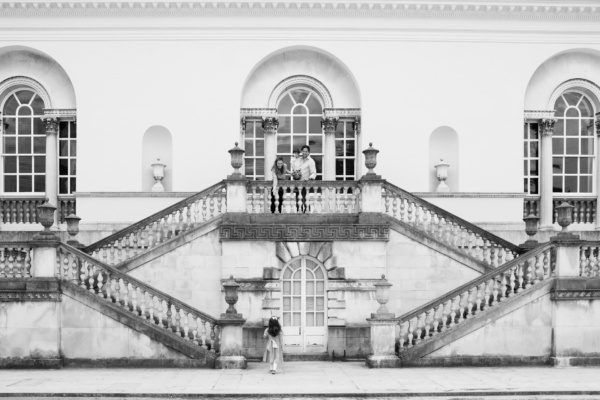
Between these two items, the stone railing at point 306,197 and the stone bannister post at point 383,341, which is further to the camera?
the stone railing at point 306,197

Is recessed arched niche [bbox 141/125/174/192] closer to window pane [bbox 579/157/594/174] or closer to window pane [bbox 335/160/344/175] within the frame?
window pane [bbox 335/160/344/175]

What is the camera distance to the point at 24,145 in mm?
27188

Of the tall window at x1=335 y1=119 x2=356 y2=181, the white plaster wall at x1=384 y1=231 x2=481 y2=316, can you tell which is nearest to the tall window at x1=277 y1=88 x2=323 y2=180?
the tall window at x1=335 y1=119 x2=356 y2=181

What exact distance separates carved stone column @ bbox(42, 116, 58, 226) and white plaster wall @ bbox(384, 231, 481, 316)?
1148 cm

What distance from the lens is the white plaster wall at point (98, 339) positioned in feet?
63.7

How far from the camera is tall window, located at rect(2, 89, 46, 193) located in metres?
27.0

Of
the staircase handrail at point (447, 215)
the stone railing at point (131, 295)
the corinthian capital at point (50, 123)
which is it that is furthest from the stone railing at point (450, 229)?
the corinthian capital at point (50, 123)

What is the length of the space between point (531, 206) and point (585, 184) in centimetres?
209

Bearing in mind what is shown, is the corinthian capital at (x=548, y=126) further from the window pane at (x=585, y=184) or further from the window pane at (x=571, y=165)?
the window pane at (x=585, y=184)

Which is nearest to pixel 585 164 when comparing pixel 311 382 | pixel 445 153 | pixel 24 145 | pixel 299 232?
pixel 445 153

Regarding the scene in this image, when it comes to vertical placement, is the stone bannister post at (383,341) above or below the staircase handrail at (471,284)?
below

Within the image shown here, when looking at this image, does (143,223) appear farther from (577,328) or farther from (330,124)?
(577,328)

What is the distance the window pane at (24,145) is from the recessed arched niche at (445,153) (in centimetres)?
1331

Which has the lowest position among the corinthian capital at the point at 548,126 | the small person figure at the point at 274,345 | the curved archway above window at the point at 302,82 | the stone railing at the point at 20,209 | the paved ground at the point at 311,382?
the paved ground at the point at 311,382
